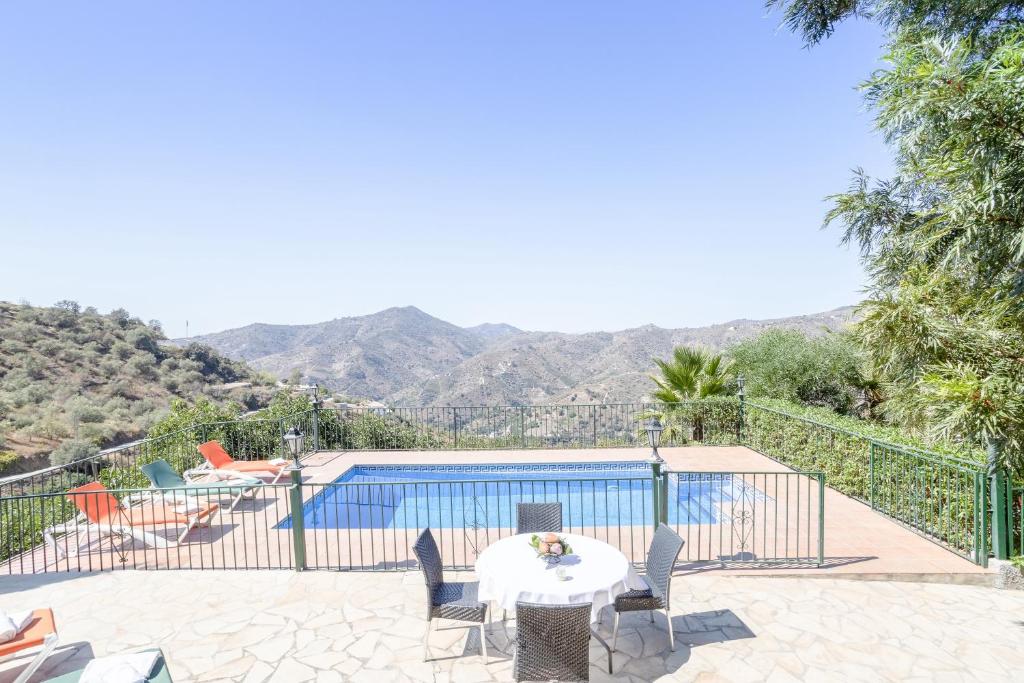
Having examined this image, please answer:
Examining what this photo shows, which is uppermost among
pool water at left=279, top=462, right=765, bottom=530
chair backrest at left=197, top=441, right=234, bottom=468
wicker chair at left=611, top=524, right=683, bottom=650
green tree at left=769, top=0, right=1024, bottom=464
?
green tree at left=769, top=0, right=1024, bottom=464

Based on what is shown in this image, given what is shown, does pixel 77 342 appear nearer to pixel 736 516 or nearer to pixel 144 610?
pixel 144 610

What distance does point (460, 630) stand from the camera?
179 inches

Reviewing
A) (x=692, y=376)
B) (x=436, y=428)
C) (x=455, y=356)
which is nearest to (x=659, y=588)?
(x=436, y=428)

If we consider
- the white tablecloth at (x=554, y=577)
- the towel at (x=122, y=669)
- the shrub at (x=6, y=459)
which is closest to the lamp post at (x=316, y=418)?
the white tablecloth at (x=554, y=577)

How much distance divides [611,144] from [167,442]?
1439cm

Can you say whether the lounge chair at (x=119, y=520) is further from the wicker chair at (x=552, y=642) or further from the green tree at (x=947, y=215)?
the green tree at (x=947, y=215)

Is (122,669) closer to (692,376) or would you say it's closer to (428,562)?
(428,562)

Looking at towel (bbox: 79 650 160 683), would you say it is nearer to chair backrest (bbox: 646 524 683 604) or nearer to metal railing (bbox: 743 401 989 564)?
chair backrest (bbox: 646 524 683 604)

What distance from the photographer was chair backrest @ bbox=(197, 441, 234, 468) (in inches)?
376

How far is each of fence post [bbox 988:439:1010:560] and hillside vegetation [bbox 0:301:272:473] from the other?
70.5 ft

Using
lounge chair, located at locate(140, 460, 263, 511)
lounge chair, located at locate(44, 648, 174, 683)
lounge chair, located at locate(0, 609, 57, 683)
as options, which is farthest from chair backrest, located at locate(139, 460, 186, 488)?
lounge chair, located at locate(44, 648, 174, 683)

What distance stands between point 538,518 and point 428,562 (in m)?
1.40

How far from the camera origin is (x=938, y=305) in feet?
24.8

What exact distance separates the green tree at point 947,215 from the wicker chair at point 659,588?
3.40m
